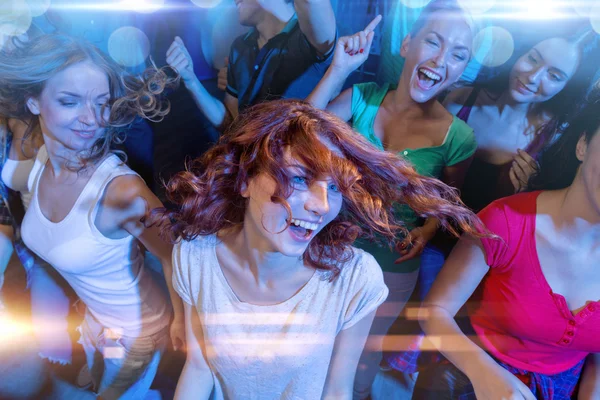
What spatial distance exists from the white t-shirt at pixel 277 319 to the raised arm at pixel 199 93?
1.18 feet

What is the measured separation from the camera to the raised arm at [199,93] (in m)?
1.11

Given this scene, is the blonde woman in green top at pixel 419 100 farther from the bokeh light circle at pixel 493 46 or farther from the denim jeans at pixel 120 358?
the denim jeans at pixel 120 358

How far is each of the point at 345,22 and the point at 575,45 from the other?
0.58 m

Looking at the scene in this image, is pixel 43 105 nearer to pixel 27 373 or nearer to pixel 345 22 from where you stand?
pixel 345 22

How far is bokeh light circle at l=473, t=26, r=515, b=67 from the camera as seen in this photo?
39.8 inches

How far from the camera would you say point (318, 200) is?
0.88 m

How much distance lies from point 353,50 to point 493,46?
0.36 metres

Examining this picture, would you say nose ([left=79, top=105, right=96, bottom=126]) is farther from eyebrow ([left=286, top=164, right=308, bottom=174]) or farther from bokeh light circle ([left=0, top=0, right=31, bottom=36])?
eyebrow ([left=286, top=164, right=308, bottom=174])

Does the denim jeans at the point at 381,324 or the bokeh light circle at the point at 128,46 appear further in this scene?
the denim jeans at the point at 381,324

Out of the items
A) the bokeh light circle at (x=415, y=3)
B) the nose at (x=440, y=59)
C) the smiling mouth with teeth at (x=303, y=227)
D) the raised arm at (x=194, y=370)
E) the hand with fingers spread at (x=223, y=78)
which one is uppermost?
the bokeh light circle at (x=415, y=3)

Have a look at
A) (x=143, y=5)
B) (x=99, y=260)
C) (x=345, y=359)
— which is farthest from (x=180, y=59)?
(x=345, y=359)

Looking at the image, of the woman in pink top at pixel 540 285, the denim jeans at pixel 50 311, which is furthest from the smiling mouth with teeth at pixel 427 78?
the denim jeans at pixel 50 311

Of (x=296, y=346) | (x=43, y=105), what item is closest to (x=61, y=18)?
(x=43, y=105)

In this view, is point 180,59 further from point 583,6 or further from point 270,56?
point 583,6
